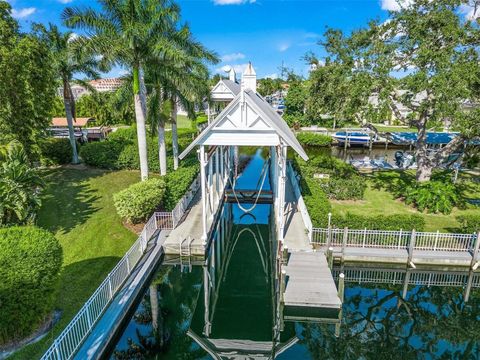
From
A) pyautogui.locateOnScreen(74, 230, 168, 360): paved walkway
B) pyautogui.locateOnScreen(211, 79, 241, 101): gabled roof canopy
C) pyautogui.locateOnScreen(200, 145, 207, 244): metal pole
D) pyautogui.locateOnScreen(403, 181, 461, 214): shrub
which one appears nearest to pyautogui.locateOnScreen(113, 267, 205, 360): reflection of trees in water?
pyautogui.locateOnScreen(74, 230, 168, 360): paved walkway

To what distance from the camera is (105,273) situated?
41.5 feet

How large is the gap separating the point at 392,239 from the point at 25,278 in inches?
554

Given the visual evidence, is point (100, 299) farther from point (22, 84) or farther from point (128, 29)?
point (22, 84)

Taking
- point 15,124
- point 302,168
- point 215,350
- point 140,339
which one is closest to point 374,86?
point 302,168

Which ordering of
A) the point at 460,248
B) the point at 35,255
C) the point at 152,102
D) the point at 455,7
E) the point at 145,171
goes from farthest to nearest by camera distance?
the point at 152,102 < the point at 145,171 < the point at 455,7 < the point at 460,248 < the point at 35,255

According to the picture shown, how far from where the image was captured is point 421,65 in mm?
17828

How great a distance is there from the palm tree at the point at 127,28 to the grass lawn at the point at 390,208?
14.0m

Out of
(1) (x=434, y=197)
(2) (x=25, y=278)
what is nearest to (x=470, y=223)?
(1) (x=434, y=197)

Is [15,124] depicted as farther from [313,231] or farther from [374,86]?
[374,86]

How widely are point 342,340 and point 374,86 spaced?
14.2m

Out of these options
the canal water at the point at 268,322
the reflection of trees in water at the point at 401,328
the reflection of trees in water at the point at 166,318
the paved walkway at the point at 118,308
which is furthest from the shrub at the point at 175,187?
the reflection of trees in water at the point at 401,328

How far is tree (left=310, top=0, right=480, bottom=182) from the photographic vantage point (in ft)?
55.3

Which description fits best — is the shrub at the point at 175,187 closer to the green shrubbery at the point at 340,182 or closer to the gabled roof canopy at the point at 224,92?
the green shrubbery at the point at 340,182

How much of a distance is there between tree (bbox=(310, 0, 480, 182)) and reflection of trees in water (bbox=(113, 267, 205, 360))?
557 inches
